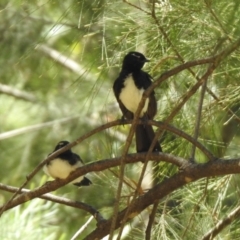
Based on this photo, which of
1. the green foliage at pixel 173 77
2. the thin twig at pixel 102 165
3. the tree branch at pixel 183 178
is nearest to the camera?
the tree branch at pixel 183 178

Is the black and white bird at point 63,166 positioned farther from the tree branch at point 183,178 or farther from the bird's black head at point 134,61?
the tree branch at point 183,178

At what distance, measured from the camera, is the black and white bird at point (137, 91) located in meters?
2.18

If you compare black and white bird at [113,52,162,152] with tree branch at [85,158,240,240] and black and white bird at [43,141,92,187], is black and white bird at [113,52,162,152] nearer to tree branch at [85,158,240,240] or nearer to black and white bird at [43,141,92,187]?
black and white bird at [43,141,92,187]

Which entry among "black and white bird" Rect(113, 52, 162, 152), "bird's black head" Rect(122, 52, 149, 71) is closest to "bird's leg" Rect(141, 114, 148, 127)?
"black and white bird" Rect(113, 52, 162, 152)

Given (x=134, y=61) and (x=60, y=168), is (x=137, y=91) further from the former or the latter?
(x=60, y=168)

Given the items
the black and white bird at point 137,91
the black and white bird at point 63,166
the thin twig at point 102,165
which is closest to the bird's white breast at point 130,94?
the black and white bird at point 137,91

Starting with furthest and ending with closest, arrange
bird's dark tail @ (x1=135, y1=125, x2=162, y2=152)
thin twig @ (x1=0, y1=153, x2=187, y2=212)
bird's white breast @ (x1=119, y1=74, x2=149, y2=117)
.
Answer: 1. bird's white breast @ (x1=119, y1=74, x2=149, y2=117)
2. bird's dark tail @ (x1=135, y1=125, x2=162, y2=152)
3. thin twig @ (x1=0, y1=153, x2=187, y2=212)

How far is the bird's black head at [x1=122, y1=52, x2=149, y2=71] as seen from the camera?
219 centimetres

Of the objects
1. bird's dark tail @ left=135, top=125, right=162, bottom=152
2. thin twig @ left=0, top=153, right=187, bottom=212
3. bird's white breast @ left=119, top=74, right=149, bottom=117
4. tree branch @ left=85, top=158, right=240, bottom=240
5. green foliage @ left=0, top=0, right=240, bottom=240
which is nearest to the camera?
tree branch @ left=85, top=158, right=240, bottom=240

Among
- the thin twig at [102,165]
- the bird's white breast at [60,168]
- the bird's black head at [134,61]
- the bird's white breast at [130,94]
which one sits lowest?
the thin twig at [102,165]

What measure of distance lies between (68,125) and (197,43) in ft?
8.29

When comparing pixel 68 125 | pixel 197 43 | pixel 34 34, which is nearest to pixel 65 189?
pixel 68 125

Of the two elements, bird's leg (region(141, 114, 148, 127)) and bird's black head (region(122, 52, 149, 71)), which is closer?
bird's leg (region(141, 114, 148, 127))

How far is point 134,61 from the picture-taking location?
222cm
